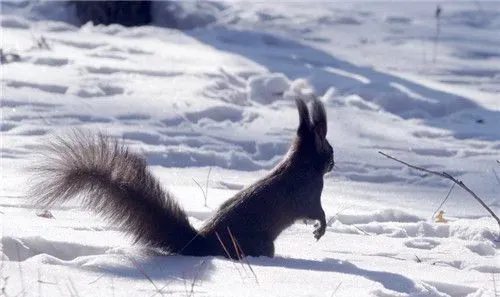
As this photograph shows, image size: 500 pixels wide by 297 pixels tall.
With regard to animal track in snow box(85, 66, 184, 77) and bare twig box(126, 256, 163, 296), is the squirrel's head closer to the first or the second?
bare twig box(126, 256, 163, 296)

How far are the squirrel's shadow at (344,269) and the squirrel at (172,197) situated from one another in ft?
0.43

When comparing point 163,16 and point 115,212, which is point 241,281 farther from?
point 163,16

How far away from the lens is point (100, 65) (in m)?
9.88

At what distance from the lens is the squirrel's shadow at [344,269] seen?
13.7ft

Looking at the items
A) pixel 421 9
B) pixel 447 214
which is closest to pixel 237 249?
pixel 447 214

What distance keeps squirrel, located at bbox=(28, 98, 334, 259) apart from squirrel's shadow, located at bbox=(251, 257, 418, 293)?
13 centimetres

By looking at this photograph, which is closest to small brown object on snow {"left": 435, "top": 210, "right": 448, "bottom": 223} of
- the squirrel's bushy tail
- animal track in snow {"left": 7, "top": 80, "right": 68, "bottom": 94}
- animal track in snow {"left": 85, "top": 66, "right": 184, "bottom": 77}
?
the squirrel's bushy tail

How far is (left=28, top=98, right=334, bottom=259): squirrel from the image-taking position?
445 cm

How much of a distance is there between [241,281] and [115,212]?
2.47 ft

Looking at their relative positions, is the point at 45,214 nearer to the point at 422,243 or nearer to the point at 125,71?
the point at 422,243

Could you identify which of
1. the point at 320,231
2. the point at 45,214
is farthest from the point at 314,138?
the point at 45,214

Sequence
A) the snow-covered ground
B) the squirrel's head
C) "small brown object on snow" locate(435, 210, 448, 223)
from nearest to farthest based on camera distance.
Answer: the snow-covered ground, the squirrel's head, "small brown object on snow" locate(435, 210, 448, 223)

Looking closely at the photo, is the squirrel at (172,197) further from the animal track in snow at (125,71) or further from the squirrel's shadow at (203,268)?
the animal track in snow at (125,71)

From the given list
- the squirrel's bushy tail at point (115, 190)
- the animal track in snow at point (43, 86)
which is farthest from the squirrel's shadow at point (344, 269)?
the animal track in snow at point (43, 86)
